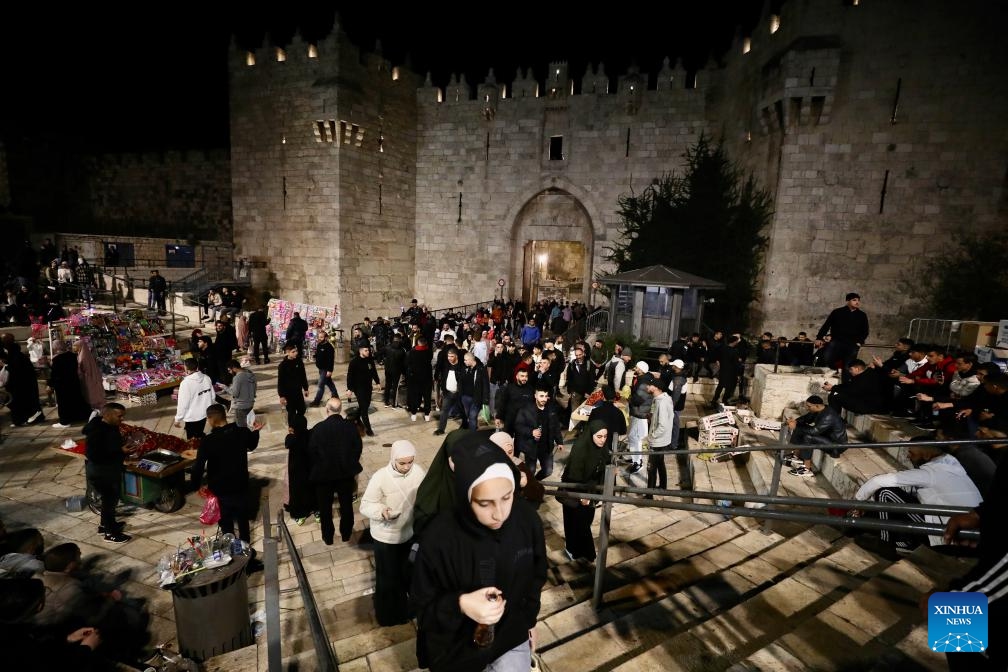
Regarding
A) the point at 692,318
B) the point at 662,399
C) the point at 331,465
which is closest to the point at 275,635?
the point at 331,465

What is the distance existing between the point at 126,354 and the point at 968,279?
1770 centimetres

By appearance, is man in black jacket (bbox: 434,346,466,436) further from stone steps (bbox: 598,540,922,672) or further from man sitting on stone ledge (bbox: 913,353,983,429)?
man sitting on stone ledge (bbox: 913,353,983,429)

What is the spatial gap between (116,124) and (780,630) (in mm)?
35599

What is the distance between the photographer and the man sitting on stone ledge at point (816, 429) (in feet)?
18.1

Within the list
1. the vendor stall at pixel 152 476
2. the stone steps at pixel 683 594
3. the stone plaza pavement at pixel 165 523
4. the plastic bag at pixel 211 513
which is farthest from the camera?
the vendor stall at pixel 152 476

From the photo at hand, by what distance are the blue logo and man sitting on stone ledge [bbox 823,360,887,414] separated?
17.9 feet

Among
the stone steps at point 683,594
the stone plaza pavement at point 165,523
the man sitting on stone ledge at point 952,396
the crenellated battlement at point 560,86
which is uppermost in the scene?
the crenellated battlement at point 560,86

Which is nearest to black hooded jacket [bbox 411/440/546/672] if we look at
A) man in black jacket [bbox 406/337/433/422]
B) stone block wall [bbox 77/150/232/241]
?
man in black jacket [bbox 406/337/433/422]

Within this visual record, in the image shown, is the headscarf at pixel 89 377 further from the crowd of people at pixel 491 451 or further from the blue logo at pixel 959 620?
the blue logo at pixel 959 620

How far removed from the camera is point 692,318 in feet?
36.3

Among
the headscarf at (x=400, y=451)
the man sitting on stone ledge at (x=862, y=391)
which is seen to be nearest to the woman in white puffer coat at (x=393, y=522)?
the headscarf at (x=400, y=451)

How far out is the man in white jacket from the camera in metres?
5.96

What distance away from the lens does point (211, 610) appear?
10.3 ft

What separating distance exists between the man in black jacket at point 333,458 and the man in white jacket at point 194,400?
269 cm
